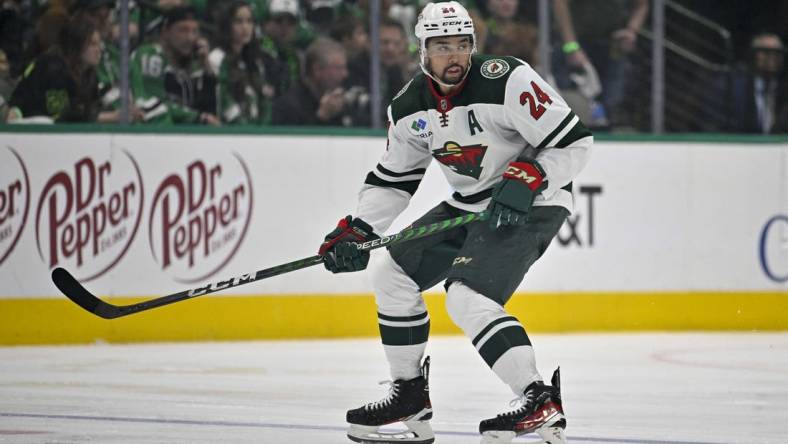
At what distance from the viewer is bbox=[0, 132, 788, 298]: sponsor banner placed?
7.00 metres

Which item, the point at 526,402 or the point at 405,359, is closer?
the point at 526,402

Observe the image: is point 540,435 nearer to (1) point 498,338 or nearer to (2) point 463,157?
(1) point 498,338

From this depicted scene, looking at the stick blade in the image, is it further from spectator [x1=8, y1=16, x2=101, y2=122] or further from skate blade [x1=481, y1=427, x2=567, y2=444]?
spectator [x1=8, y1=16, x2=101, y2=122]

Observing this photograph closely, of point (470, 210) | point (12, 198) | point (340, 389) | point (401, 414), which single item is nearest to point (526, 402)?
point (401, 414)

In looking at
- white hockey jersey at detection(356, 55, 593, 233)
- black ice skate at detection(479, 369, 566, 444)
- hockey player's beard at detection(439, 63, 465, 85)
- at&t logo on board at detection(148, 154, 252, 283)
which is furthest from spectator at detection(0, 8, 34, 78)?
black ice skate at detection(479, 369, 566, 444)

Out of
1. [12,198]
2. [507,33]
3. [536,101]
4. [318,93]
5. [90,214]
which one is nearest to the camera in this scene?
[536,101]

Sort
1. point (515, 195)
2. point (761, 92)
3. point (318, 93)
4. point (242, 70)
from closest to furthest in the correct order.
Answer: point (515, 195)
point (242, 70)
point (318, 93)
point (761, 92)

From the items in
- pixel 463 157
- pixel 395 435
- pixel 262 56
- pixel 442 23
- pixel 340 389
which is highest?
pixel 442 23

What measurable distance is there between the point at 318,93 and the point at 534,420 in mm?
4270

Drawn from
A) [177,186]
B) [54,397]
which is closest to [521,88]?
[54,397]

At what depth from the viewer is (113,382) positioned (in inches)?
218

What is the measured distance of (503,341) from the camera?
3.67 metres

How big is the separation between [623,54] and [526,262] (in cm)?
450

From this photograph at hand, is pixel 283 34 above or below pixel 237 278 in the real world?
above
